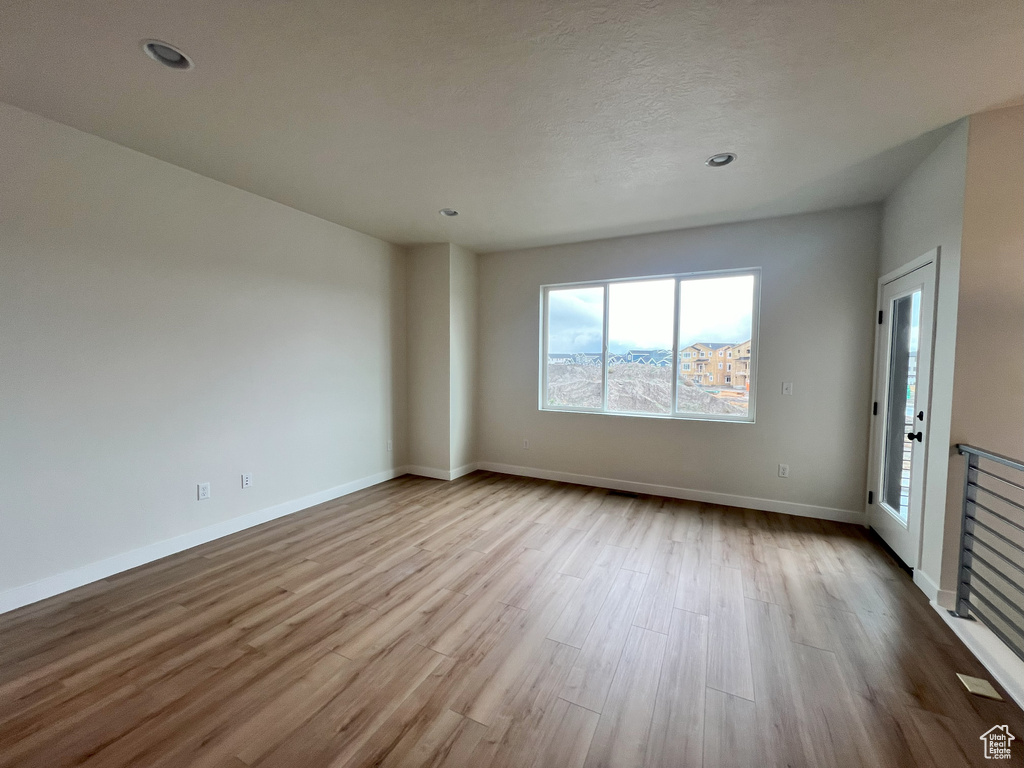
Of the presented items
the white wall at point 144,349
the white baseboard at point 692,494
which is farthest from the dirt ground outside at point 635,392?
the white wall at point 144,349

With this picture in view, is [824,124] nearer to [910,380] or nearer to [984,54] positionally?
[984,54]

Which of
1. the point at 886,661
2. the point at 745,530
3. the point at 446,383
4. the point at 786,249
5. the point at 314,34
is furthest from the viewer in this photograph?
the point at 446,383

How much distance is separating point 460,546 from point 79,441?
2478mm

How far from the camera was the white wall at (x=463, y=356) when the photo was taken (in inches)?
186

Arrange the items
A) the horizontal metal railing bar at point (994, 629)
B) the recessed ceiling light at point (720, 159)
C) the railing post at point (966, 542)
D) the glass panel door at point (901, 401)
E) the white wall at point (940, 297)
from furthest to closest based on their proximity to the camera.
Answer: the glass panel door at point (901, 401)
the recessed ceiling light at point (720, 159)
the white wall at point (940, 297)
the railing post at point (966, 542)
the horizontal metal railing bar at point (994, 629)

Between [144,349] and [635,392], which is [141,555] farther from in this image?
[635,392]

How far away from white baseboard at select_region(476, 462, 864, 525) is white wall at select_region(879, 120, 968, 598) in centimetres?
111

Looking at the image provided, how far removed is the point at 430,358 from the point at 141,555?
2978mm

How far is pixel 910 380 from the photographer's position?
2.81m

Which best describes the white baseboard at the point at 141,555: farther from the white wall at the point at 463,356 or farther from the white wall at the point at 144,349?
the white wall at the point at 463,356

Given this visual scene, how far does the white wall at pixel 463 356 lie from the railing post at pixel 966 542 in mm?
4081

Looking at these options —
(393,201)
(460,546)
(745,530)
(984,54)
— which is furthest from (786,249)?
(460,546)

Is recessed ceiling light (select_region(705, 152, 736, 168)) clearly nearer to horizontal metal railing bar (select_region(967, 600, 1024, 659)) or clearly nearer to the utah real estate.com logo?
horizontal metal railing bar (select_region(967, 600, 1024, 659))

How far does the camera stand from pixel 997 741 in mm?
1448
